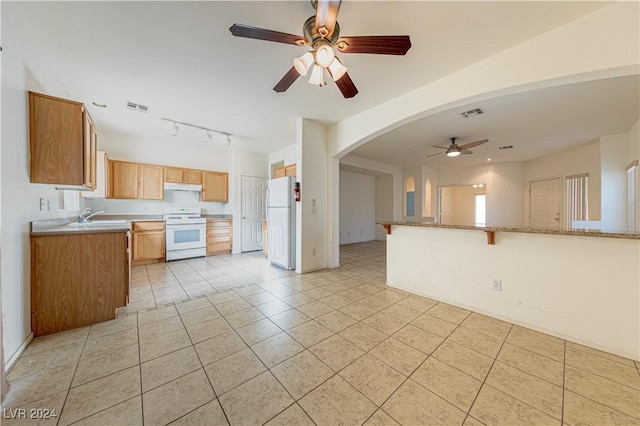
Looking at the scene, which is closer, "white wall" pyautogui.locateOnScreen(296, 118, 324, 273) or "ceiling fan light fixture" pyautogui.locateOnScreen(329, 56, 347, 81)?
"ceiling fan light fixture" pyautogui.locateOnScreen(329, 56, 347, 81)

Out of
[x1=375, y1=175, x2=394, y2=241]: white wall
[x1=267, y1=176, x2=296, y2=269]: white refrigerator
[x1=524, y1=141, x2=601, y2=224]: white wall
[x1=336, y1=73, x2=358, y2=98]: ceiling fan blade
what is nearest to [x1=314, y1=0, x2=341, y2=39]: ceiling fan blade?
[x1=336, y1=73, x2=358, y2=98]: ceiling fan blade

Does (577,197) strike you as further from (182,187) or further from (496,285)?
(182,187)

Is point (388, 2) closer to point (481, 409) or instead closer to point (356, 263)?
point (481, 409)

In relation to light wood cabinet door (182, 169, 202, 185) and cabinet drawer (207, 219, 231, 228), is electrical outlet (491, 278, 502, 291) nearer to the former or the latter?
cabinet drawer (207, 219, 231, 228)

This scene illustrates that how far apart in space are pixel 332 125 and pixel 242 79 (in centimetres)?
191

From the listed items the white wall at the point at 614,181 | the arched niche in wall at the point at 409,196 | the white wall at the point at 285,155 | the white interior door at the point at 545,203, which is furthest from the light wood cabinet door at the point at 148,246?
the white interior door at the point at 545,203

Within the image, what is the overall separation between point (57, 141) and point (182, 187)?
325 centimetres

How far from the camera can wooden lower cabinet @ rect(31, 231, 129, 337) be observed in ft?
6.45

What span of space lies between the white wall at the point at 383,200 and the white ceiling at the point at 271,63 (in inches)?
141

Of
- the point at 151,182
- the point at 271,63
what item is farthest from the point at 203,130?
the point at 271,63

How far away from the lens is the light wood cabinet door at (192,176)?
17.3 feet

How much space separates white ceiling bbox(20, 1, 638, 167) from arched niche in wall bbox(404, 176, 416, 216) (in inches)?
143

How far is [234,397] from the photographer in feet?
4.45

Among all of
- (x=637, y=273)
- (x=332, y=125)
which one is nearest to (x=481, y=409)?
(x=637, y=273)
